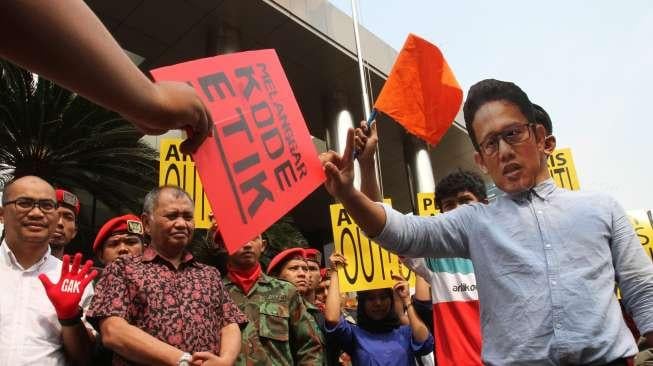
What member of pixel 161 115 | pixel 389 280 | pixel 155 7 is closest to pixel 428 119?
pixel 161 115

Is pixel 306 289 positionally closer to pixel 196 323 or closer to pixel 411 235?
pixel 196 323

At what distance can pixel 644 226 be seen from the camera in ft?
17.9

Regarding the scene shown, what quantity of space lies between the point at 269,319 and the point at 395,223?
5.46ft

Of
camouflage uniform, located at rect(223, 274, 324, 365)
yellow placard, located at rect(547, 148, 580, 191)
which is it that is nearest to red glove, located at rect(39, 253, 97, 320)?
camouflage uniform, located at rect(223, 274, 324, 365)

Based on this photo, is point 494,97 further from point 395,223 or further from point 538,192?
point 395,223

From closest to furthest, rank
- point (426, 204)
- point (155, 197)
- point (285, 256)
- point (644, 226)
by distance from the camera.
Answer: point (155, 197)
point (285, 256)
point (426, 204)
point (644, 226)

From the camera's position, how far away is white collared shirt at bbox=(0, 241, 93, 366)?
2.27m

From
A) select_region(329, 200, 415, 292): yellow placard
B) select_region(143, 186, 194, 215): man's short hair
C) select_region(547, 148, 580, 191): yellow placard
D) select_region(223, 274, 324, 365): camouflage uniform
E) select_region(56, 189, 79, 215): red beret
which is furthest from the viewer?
select_region(547, 148, 580, 191): yellow placard

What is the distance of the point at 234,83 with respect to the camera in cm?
164

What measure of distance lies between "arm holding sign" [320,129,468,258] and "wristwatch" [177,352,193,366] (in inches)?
41.0

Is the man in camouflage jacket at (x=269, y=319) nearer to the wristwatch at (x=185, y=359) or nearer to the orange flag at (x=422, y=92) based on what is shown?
the wristwatch at (x=185, y=359)

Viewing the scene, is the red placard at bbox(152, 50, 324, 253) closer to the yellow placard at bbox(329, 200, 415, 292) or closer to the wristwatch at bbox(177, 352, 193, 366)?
the wristwatch at bbox(177, 352, 193, 366)

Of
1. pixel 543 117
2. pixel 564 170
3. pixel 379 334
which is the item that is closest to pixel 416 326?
pixel 379 334

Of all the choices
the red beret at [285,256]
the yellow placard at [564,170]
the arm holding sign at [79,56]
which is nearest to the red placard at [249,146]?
the arm holding sign at [79,56]
